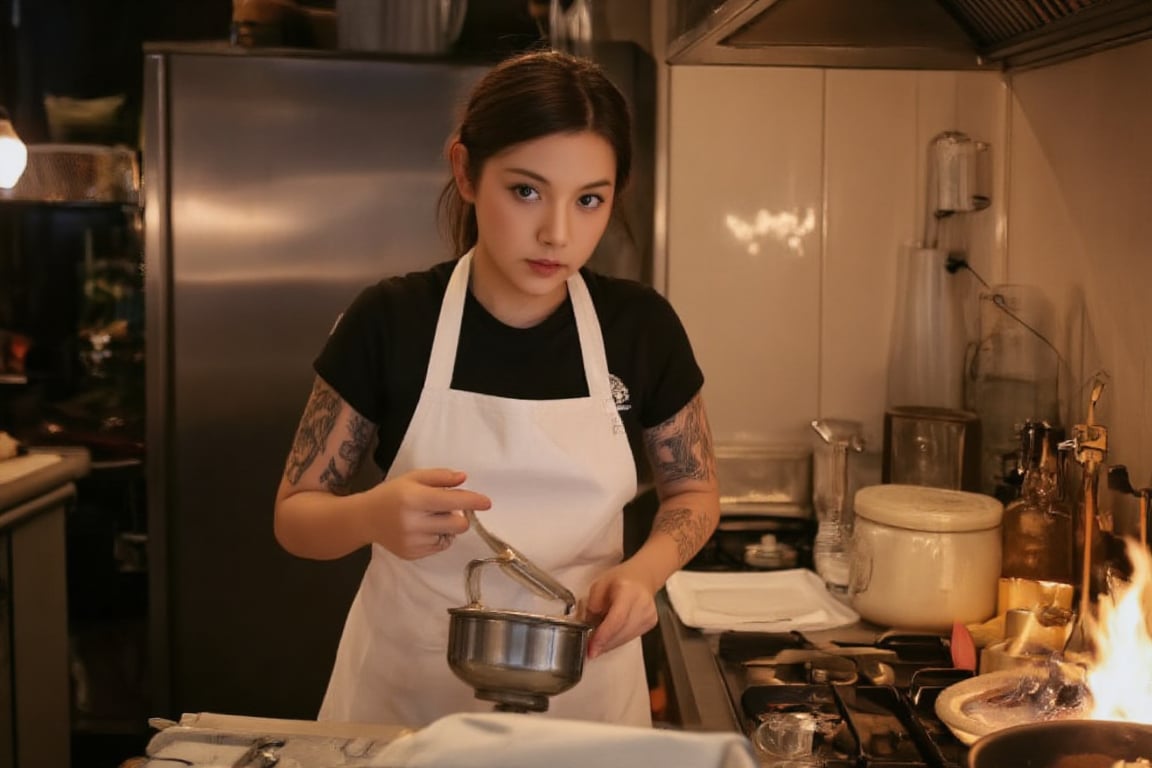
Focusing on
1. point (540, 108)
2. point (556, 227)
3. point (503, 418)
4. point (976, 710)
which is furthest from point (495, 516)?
point (976, 710)

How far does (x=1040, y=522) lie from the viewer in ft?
5.78

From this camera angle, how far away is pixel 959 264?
2256 mm

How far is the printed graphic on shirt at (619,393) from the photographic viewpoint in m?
1.52

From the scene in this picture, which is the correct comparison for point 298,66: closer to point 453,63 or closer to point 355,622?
point 453,63

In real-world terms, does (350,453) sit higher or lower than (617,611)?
higher

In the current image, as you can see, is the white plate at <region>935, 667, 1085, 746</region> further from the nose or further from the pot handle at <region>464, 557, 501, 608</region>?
the nose

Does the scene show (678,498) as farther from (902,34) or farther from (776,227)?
(776,227)

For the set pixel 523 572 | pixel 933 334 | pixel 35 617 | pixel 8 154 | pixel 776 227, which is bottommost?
pixel 35 617

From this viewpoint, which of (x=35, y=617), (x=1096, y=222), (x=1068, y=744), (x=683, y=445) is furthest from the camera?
(x=35, y=617)

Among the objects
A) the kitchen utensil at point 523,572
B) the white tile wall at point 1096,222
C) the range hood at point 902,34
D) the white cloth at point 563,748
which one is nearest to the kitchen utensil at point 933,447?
the white tile wall at point 1096,222

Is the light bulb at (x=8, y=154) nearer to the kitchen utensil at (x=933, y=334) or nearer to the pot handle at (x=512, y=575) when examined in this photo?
the pot handle at (x=512, y=575)

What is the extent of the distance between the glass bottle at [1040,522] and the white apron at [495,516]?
2.16ft

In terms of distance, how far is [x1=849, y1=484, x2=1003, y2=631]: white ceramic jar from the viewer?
175 cm

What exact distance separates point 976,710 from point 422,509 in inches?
25.9
